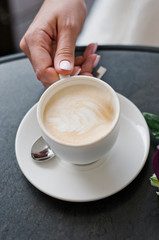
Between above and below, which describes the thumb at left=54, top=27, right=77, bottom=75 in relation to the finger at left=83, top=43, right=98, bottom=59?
above

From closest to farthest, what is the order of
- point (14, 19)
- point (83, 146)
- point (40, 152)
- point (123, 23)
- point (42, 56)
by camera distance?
1. point (83, 146)
2. point (40, 152)
3. point (42, 56)
4. point (123, 23)
5. point (14, 19)

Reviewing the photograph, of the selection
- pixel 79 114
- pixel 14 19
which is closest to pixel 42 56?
pixel 79 114

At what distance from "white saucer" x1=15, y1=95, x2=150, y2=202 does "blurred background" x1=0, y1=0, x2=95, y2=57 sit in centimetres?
116

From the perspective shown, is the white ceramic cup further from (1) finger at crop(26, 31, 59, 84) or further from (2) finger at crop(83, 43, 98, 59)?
(2) finger at crop(83, 43, 98, 59)

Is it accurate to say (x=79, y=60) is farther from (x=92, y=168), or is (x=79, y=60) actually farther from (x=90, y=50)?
(x=92, y=168)

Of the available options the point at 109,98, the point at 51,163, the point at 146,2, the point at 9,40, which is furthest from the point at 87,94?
the point at 9,40

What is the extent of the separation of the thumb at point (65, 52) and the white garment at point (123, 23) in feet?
1.77

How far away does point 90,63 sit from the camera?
2.72 feet

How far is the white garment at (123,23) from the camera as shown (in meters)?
1.30

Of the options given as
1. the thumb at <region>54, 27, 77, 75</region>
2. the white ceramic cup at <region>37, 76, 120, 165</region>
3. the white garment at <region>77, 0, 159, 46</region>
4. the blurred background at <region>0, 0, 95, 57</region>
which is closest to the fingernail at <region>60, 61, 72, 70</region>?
the thumb at <region>54, 27, 77, 75</region>

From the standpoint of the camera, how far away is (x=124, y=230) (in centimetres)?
59

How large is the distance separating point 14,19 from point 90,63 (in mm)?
1212

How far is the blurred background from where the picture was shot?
177 cm

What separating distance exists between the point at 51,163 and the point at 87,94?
17 cm
